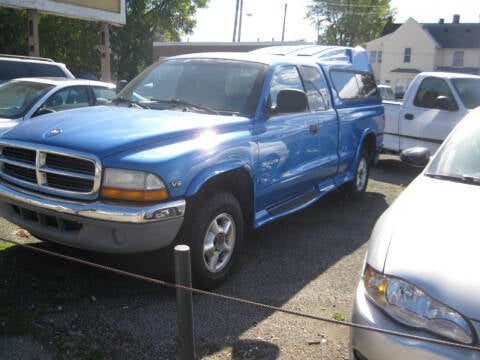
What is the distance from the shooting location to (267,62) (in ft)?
15.9

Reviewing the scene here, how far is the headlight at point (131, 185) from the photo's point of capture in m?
3.36

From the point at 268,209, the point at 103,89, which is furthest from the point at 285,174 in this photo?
the point at 103,89

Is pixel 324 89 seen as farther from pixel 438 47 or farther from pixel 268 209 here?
pixel 438 47

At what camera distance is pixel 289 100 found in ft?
15.0

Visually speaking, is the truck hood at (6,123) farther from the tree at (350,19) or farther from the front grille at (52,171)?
the tree at (350,19)

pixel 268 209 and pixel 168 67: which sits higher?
pixel 168 67

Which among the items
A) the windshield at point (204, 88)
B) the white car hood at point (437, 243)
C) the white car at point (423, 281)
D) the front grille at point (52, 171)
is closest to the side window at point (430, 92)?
the windshield at point (204, 88)

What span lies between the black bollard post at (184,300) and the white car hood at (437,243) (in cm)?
100

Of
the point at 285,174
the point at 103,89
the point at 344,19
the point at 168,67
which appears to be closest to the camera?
the point at 285,174

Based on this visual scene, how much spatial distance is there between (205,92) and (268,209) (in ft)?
4.10

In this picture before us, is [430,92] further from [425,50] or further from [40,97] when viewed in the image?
[425,50]

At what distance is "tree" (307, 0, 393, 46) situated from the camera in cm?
6097

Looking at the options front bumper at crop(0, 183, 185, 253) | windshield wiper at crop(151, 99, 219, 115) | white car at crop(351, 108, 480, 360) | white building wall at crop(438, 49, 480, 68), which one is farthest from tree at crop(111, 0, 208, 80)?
white car at crop(351, 108, 480, 360)

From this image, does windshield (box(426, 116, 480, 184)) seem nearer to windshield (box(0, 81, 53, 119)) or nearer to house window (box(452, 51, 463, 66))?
windshield (box(0, 81, 53, 119))
